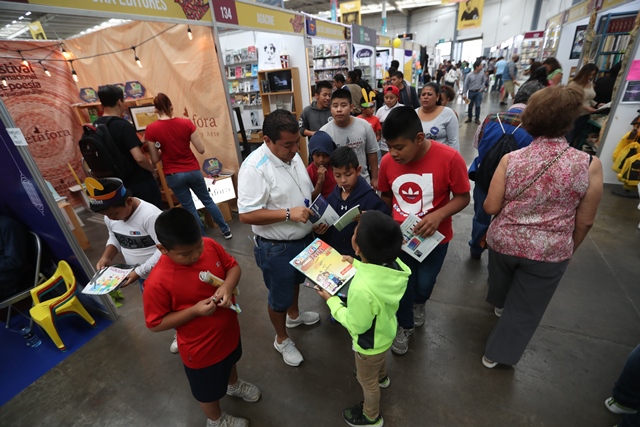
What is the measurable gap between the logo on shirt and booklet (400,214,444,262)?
0.13 m

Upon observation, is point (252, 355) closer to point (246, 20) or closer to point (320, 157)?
point (320, 157)

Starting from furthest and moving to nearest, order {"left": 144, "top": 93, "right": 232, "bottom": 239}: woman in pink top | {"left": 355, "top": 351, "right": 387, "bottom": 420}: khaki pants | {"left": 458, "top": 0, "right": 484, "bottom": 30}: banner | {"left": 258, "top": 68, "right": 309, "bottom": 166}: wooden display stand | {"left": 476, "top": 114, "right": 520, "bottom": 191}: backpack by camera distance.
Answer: {"left": 458, "top": 0, "right": 484, "bottom": 30}: banner
{"left": 258, "top": 68, "right": 309, "bottom": 166}: wooden display stand
{"left": 144, "top": 93, "right": 232, "bottom": 239}: woman in pink top
{"left": 476, "top": 114, "right": 520, "bottom": 191}: backpack
{"left": 355, "top": 351, "right": 387, "bottom": 420}: khaki pants

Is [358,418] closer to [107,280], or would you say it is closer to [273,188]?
[273,188]

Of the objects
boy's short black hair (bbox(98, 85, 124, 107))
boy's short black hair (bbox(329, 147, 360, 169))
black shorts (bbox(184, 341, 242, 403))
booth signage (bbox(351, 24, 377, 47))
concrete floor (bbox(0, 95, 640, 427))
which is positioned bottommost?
concrete floor (bbox(0, 95, 640, 427))

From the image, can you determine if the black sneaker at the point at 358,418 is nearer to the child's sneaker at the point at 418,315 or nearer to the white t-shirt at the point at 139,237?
the child's sneaker at the point at 418,315

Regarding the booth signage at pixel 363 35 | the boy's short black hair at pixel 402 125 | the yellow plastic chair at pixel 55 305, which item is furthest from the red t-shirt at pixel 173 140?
the booth signage at pixel 363 35

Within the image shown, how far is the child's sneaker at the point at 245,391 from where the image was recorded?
6.23 ft

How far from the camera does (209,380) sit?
149cm

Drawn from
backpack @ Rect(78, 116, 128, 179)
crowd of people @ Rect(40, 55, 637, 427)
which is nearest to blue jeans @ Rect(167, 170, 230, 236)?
backpack @ Rect(78, 116, 128, 179)

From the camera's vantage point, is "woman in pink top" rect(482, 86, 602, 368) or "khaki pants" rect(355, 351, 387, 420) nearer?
"woman in pink top" rect(482, 86, 602, 368)

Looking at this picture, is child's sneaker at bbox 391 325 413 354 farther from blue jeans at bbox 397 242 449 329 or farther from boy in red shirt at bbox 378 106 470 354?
boy in red shirt at bbox 378 106 470 354

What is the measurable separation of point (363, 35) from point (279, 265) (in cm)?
873

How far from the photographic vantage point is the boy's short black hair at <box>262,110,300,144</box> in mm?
1585

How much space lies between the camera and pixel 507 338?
1.86 meters
